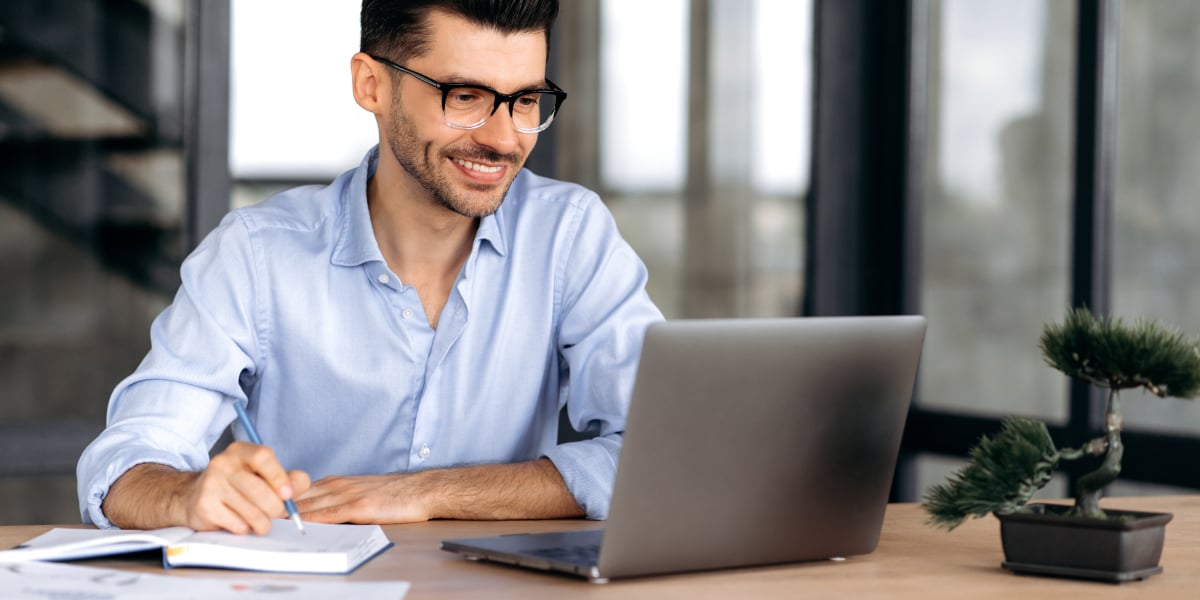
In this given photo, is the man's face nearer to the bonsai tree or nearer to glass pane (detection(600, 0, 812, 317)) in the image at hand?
the bonsai tree

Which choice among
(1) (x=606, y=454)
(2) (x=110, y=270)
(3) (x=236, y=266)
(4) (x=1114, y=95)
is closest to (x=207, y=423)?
(3) (x=236, y=266)

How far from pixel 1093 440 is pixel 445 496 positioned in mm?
724

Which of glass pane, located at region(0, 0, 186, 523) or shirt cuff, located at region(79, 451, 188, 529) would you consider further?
glass pane, located at region(0, 0, 186, 523)

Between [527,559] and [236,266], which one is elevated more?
[236,266]

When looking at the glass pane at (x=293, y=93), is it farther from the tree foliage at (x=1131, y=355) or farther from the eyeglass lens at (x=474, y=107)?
the tree foliage at (x=1131, y=355)

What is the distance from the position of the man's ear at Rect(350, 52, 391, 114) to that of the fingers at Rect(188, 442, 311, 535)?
2.70ft

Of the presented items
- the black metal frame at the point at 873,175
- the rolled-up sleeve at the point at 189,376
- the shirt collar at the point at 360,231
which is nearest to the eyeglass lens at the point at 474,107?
the shirt collar at the point at 360,231

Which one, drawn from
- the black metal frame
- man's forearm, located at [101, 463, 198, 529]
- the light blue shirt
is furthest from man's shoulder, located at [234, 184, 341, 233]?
the black metal frame

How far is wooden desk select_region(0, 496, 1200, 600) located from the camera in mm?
1222

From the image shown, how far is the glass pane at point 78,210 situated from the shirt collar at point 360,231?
1.37 m

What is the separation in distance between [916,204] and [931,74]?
13.9 inches

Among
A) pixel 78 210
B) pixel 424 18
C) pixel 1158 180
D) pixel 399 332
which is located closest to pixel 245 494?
pixel 399 332

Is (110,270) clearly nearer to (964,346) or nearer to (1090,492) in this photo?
(964,346)

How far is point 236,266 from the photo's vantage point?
1943 mm
